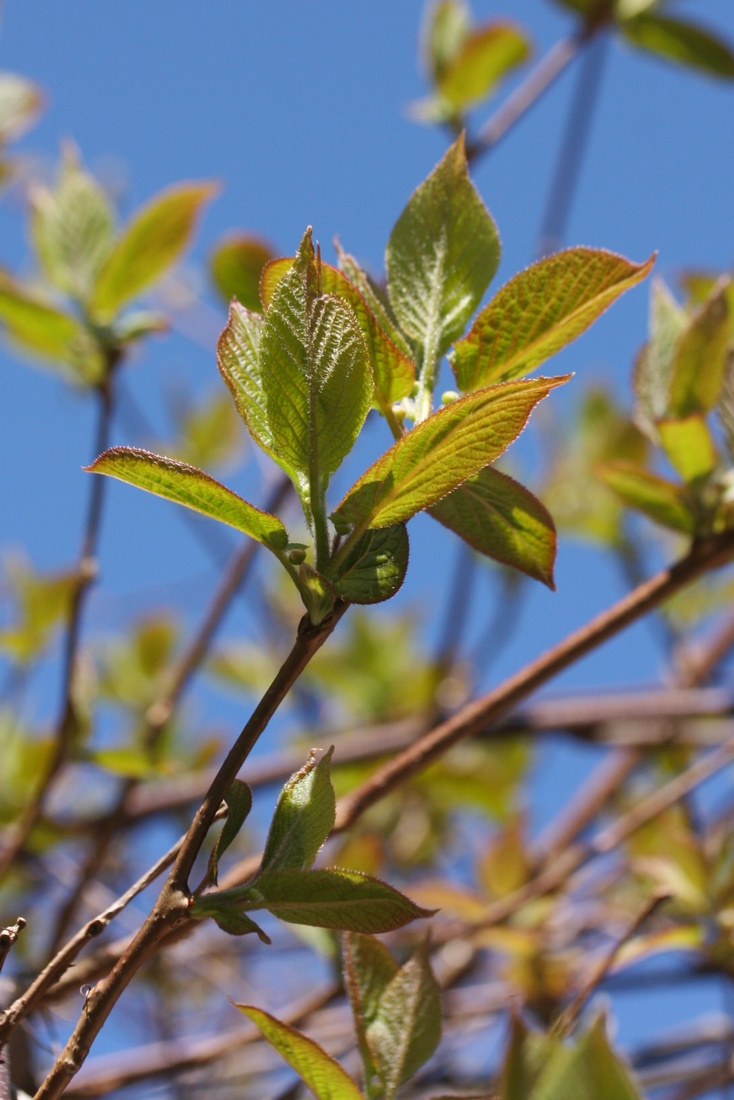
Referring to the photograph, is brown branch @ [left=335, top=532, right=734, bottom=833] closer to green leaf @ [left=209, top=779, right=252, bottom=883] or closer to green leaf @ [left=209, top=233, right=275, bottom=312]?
green leaf @ [left=209, top=779, right=252, bottom=883]

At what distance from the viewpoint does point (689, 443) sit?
629 mm

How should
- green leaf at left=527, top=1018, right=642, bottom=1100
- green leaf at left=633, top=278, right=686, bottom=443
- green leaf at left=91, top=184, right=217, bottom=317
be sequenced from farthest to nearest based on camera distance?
green leaf at left=91, top=184, right=217, bottom=317 < green leaf at left=633, top=278, right=686, bottom=443 < green leaf at left=527, top=1018, right=642, bottom=1100

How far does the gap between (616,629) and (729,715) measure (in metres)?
0.64

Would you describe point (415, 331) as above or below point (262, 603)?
below

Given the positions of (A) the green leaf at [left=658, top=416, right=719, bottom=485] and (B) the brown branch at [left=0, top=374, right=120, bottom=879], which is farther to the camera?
(B) the brown branch at [left=0, top=374, right=120, bottom=879]

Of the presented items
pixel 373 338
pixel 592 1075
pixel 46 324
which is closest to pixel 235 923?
pixel 592 1075

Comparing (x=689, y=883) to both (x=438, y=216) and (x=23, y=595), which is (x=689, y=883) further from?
(x=23, y=595)

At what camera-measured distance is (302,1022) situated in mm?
855

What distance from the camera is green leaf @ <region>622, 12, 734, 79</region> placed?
1.17 meters

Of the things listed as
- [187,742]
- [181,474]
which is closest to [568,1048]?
[181,474]

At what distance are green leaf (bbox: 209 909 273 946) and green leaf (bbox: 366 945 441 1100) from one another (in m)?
0.12

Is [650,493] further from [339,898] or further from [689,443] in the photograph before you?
[339,898]

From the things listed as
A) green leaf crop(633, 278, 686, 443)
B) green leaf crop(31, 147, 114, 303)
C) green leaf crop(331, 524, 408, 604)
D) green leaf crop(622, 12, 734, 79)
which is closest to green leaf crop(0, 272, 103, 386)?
green leaf crop(31, 147, 114, 303)

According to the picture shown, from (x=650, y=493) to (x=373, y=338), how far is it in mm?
277
